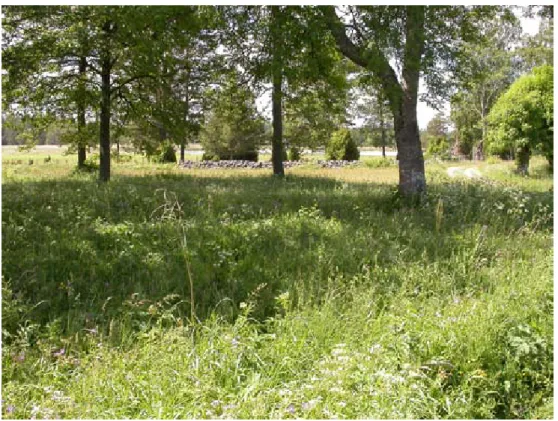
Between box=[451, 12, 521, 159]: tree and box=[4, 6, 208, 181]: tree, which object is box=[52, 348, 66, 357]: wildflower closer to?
box=[4, 6, 208, 181]: tree

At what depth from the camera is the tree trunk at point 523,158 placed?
61.3 ft

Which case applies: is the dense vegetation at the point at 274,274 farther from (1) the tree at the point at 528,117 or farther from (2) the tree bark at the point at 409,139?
(1) the tree at the point at 528,117

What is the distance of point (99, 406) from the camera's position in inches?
106

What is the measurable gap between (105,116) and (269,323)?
13.9m

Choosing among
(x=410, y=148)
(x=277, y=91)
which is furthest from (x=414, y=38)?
(x=277, y=91)

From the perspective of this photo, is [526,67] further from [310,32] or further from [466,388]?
[466,388]

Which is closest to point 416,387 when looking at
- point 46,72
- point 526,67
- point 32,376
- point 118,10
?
point 32,376

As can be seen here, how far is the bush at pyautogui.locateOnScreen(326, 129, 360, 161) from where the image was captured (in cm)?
3752

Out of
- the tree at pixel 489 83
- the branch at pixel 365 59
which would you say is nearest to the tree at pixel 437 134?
the tree at pixel 489 83

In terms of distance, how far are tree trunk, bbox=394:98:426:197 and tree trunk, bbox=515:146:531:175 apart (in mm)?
11455

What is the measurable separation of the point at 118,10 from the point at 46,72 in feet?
13.7

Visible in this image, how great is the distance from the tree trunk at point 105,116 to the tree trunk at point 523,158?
16.7 m

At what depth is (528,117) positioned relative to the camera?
17.8 meters

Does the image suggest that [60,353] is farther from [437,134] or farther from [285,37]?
[437,134]
